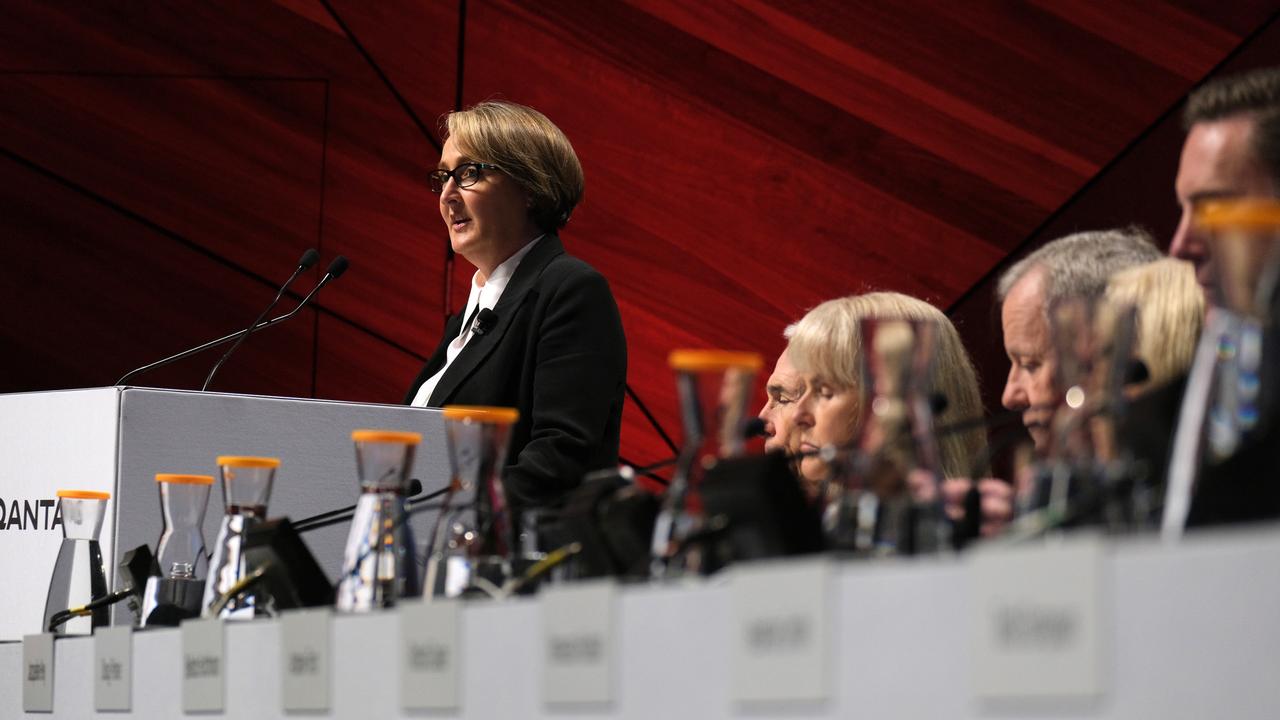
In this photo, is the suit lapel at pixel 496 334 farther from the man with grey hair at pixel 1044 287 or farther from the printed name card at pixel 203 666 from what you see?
the printed name card at pixel 203 666

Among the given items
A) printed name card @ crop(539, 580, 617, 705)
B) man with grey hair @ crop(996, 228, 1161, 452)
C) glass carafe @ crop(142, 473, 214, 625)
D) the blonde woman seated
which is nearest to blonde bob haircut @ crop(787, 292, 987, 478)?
the blonde woman seated

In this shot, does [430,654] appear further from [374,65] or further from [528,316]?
[374,65]

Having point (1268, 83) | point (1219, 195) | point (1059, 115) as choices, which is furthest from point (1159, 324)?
point (1059, 115)

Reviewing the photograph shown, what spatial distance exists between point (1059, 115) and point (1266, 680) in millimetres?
3140

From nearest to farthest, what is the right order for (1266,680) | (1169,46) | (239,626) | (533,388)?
(1266,680)
(239,626)
(533,388)
(1169,46)

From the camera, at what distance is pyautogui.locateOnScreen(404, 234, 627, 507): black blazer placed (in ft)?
6.82

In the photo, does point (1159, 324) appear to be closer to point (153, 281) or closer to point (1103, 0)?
point (1103, 0)

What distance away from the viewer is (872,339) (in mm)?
833

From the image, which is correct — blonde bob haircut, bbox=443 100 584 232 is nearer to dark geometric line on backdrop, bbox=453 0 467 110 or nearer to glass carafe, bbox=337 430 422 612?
glass carafe, bbox=337 430 422 612

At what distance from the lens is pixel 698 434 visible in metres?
0.93

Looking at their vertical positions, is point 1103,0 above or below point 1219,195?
above

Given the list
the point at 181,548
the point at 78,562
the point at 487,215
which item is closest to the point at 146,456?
the point at 78,562

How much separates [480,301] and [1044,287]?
832 mm

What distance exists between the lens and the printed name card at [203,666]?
3.69 ft
